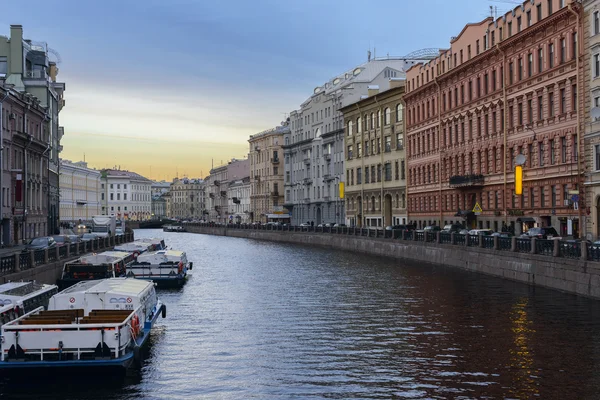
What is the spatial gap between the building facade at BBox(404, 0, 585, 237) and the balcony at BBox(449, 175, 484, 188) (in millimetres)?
96

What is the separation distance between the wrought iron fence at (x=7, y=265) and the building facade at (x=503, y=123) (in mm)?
31979

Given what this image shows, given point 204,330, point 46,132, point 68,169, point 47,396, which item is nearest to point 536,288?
point 204,330

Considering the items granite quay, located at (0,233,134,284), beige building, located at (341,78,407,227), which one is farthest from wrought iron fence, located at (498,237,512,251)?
beige building, located at (341,78,407,227)

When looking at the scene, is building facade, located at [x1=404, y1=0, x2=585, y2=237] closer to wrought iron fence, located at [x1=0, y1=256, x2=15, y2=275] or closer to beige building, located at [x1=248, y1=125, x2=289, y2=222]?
wrought iron fence, located at [x1=0, y1=256, x2=15, y2=275]

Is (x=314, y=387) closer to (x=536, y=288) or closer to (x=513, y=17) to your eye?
(x=536, y=288)

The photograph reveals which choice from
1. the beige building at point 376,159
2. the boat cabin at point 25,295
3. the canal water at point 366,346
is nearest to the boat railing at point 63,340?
the canal water at point 366,346

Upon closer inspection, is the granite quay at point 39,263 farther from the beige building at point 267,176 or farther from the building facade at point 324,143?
the beige building at point 267,176

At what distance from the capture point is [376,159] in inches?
4018

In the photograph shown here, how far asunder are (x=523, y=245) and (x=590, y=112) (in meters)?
13.7

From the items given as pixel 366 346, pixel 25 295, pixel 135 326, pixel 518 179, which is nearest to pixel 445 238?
pixel 518 179

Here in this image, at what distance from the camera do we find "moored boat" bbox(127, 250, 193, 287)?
148 feet

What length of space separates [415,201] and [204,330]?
62.3 meters

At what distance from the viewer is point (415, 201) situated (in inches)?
3504

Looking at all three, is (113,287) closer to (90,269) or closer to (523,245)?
(90,269)
